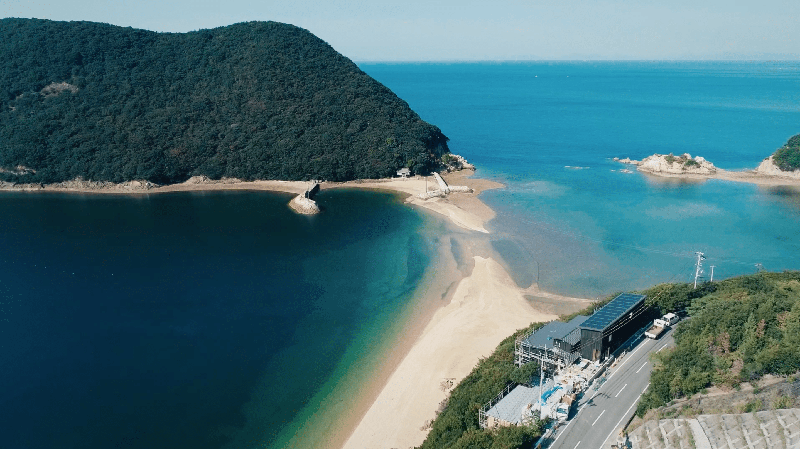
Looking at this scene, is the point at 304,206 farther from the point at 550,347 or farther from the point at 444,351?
the point at 550,347

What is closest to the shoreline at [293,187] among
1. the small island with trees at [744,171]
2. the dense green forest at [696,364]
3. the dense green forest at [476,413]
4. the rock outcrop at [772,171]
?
the small island with trees at [744,171]

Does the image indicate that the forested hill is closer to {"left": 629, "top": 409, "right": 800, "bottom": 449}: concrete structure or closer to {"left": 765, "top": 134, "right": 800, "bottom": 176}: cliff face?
{"left": 765, "top": 134, "right": 800, "bottom": 176}: cliff face

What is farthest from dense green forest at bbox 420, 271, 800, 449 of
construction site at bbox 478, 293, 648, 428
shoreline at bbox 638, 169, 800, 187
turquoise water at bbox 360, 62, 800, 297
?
shoreline at bbox 638, 169, 800, 187

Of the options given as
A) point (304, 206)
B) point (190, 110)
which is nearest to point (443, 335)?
point (304, 206)

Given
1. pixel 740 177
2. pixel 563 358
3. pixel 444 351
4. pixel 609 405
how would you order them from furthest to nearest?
pixel 740 177 < pixel 444 351 < pixel 563 358 < pixel 609 405

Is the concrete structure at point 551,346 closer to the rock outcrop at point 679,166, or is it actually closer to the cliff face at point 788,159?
the rock outcrop at point 679,166

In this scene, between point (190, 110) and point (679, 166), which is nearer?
point (190, 110)
